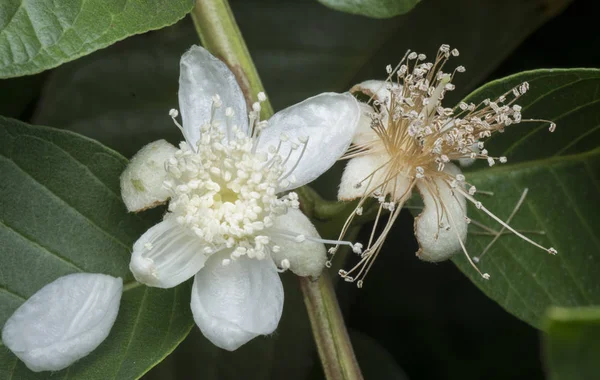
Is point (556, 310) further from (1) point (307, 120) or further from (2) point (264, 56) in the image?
(2) point (264, 56)

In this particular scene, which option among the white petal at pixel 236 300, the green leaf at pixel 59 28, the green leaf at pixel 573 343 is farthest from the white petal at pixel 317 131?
the green leaf at pixel 573 343

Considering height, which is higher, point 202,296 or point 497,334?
point 202,296

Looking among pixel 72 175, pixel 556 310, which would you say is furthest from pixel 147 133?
pixel 556 310

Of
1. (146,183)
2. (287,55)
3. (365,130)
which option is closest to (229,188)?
(146,183)

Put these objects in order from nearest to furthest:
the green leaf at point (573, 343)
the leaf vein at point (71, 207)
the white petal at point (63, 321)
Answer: the green leaf at point (573, 343), the white petal at point (63, 321), the leaf vein at point (71, 207)

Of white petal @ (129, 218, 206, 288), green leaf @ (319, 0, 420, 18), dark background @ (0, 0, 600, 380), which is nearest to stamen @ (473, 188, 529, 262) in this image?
dark background @ (0, 0, 600, 380)

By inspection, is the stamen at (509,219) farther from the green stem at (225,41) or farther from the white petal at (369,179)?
the green stem at (225,41)

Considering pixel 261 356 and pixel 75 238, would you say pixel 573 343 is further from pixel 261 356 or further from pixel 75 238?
pixel 261 356
